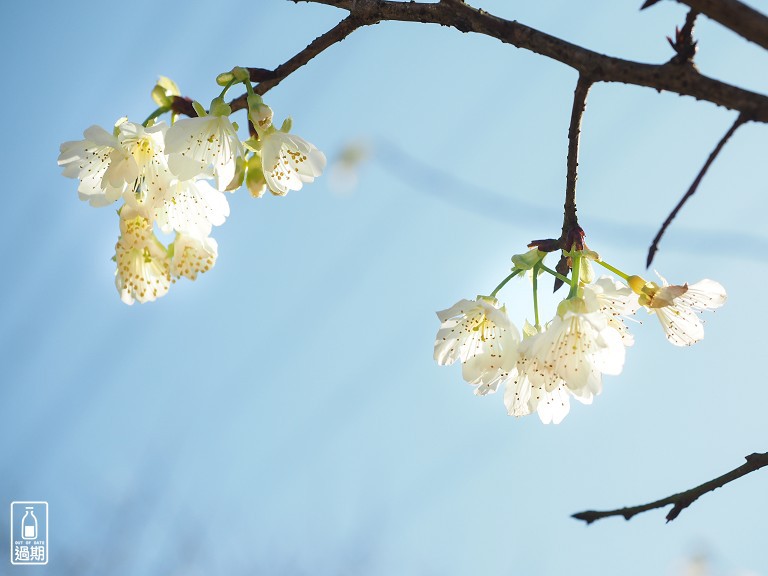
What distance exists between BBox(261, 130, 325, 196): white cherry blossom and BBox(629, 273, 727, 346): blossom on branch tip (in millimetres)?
553

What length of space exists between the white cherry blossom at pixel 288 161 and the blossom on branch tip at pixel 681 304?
0.55m

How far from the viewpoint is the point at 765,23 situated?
594mm

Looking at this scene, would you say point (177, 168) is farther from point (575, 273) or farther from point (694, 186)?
point (694, 186)

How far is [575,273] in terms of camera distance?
3.52ft

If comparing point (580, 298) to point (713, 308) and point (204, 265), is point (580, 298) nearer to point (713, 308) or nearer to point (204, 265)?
point (713, 308)

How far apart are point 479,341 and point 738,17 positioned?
72 centimetres

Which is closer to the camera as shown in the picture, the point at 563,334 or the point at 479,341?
the point at 563,334

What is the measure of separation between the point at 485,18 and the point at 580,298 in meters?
0.43

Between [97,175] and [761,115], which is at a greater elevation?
[97,175]

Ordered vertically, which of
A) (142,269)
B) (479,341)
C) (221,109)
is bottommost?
(479,341)

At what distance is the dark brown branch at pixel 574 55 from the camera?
26.9 inches

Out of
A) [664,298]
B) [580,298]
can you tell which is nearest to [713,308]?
[664,298]

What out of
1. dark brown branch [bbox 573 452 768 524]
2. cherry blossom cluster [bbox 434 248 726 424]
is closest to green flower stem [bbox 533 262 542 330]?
cherry blossom cluster [bbox 434 248 726 424]

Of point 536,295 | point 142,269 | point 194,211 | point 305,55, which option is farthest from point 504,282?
point 142,269
